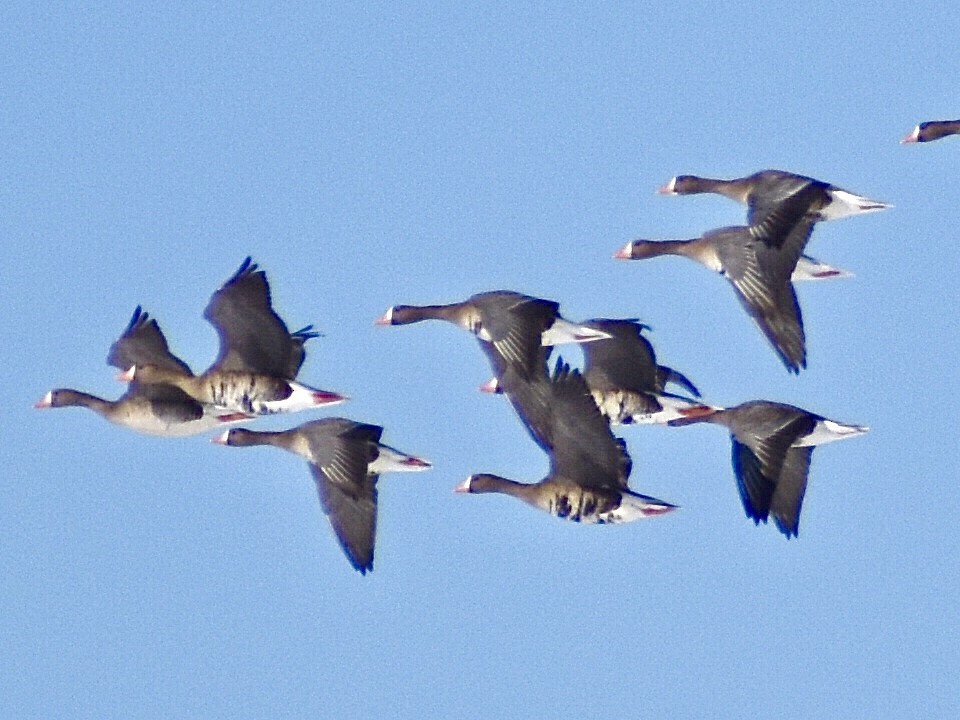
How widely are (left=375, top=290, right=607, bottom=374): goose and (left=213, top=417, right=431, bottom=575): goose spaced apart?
1780 millimetres

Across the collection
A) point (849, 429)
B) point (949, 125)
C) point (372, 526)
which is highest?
point (949, 125)

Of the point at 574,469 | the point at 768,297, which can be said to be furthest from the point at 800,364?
the point at 574,469

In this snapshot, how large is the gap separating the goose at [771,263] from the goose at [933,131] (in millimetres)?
3318

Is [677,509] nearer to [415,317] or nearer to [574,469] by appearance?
[574,469]

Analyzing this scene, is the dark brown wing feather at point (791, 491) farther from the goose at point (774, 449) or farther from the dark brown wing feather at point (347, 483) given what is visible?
the dark brown wing feather at point (347, 483)

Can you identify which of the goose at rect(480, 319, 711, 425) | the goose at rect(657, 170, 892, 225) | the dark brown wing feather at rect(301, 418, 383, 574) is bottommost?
the dark brown wing feather at rect(301, 418, 383, 574)

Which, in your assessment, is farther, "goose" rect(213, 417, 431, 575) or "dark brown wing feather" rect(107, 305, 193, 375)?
"dark brown wing feather" rect(107, 305, 193, 375)

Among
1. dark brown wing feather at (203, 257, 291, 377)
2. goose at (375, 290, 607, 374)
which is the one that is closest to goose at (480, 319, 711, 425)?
goose at (375, 290, 607, 374)

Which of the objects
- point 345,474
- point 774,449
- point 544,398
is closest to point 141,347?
point 345,474

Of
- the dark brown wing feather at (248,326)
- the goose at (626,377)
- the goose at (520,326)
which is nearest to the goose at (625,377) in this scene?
the goose at (626,377)

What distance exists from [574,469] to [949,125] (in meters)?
6.86

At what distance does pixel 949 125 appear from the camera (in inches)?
1476

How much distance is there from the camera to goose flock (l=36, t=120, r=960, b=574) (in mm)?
34156

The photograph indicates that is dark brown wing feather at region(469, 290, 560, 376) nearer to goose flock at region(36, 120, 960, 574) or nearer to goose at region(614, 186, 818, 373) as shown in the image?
goose flock at region(36, 120, 960, 574)
